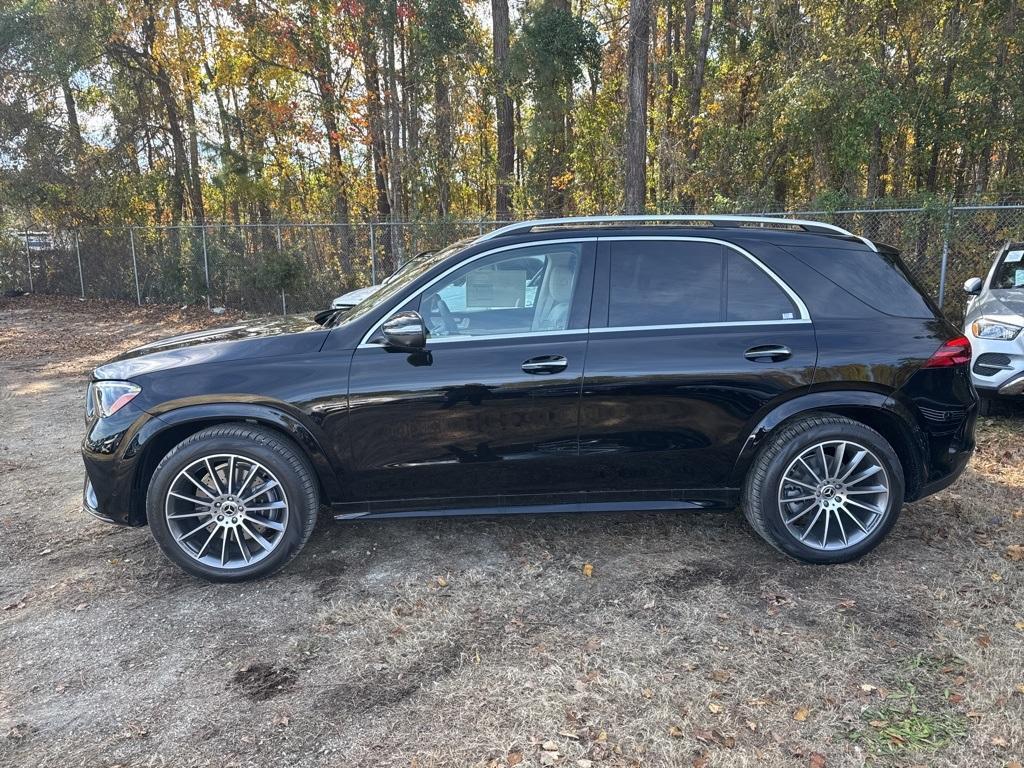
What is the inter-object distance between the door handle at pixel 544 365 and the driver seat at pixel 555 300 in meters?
0.19

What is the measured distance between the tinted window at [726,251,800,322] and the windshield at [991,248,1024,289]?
175 inches

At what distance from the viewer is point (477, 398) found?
144 inches

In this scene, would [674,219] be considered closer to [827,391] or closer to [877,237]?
[827,391]

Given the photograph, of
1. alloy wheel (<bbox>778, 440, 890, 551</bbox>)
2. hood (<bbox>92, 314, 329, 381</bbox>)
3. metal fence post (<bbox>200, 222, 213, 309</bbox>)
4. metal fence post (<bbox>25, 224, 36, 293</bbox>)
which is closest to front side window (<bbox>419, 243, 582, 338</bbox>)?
hood (<bbox>92, 314, 329, 381</bbox>)

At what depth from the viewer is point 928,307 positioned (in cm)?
390

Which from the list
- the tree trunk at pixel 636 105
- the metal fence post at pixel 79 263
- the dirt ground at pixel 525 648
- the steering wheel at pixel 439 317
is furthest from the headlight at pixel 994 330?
the metal fence post at pixel 79 263

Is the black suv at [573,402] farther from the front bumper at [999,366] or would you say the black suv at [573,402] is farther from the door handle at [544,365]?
the front bumper at [999,366]

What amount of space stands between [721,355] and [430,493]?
171cm

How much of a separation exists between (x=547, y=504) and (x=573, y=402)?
0.61 m

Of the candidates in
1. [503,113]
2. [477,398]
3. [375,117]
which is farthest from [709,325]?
[375,117]

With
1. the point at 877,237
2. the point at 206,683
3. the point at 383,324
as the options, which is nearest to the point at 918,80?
the point at 877,237

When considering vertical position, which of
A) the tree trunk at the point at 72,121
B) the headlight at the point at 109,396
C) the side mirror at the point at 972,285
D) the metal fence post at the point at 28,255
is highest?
the tree trunk at the point at 72,121

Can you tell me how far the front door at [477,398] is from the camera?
366 centimetres

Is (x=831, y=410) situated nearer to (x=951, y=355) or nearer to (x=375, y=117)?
(x=951, y=355)
